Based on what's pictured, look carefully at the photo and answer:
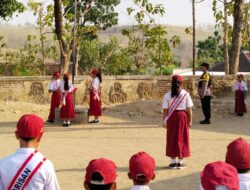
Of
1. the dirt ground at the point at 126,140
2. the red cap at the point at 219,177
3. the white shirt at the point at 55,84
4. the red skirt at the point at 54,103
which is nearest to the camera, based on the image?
the red cap at the point at 219,177

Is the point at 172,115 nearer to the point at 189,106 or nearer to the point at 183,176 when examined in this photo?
the point at 189,106

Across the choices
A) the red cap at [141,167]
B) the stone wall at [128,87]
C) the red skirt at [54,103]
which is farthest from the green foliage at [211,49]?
the red cap at [141,167]

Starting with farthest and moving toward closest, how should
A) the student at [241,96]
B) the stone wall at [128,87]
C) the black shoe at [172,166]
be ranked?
the stone wall at [128,87] → the student at [241,96] → the black shoe at [172,166]

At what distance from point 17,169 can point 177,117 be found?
16.5 ft

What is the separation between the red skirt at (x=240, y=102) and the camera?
50.0 feet

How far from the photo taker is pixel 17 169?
3.73 meters

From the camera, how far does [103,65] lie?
3138 centimetres

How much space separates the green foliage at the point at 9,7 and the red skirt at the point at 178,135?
1241cm

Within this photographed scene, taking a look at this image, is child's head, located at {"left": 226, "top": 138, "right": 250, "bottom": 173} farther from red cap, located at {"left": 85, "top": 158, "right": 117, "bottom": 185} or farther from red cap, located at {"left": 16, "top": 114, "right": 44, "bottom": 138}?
red cap, located at {"left": 16, "top": 114, "right": 44, "bottom": 138}

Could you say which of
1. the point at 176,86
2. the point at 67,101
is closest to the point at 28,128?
the point at 176,86

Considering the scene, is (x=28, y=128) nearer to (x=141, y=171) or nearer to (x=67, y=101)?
(x=141, y=171)

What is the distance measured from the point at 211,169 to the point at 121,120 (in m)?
11.8

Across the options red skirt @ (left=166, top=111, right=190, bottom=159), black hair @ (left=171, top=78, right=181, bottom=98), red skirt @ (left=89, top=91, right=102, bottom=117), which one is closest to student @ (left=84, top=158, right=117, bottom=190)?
black hair @ (left=171, top=78, right=181, bottom=98)

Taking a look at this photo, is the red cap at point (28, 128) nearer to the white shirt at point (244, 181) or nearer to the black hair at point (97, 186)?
the black hair at point (97, 186)
